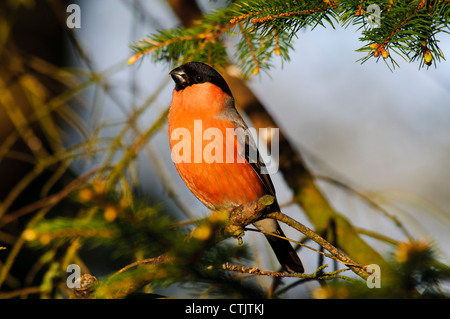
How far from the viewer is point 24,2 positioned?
117 inches

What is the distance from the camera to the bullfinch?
2072mm

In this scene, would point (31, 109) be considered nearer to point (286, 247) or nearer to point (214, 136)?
point (214, 136)

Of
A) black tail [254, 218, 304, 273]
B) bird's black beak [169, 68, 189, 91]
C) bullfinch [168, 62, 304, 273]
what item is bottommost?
black tail [254, 218, 304, 273]

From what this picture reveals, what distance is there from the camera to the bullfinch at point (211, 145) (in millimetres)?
2072

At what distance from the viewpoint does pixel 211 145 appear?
210cm

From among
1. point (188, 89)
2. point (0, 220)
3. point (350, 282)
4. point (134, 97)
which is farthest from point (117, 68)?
point (350, 282)

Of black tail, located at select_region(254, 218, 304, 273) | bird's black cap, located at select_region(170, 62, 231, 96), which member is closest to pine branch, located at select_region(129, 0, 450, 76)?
bird's black cap, located at select_region(170, 62, 231, 96)

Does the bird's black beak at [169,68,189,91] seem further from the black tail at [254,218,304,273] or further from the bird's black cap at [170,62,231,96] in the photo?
the black tail at [254,218,304,273]

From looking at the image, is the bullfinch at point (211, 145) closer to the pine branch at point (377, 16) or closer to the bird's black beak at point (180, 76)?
the bird's black beak at point (180, 76)

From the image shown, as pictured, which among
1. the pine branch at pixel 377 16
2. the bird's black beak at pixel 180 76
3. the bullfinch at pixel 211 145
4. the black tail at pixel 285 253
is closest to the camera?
the pine branch at pixel 377 16

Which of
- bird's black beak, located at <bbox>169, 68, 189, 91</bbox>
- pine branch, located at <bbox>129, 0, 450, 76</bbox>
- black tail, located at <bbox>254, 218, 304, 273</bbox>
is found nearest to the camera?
pine branch, located at <bbox>129, 0, 450, 76</bbox>

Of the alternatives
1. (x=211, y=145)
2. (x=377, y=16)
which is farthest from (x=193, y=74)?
(x=377, y=16)

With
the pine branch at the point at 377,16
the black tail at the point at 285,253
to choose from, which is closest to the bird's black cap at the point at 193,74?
the pine branch at the point at 377,16
